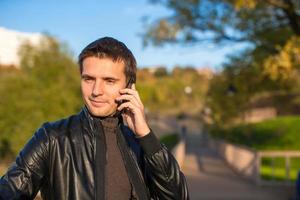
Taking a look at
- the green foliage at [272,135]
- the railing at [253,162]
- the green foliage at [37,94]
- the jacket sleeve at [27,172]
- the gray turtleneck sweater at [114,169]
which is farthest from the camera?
the green foliage at [272,135]

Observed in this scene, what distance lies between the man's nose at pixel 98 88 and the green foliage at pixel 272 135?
30.5 metres

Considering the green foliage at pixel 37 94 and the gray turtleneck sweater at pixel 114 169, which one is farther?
the green foliage at pixel 37 94

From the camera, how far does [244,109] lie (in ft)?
68.0

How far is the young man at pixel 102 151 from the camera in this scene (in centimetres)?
196

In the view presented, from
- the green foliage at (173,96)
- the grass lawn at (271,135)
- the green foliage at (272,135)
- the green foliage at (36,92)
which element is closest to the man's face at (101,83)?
the green foliage at (36,92)

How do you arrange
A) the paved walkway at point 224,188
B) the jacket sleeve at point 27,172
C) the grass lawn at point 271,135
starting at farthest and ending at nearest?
the grass lawn at point 271,135 → the paved walkway at point 224,188 → the jacket sleeve at point 27,172

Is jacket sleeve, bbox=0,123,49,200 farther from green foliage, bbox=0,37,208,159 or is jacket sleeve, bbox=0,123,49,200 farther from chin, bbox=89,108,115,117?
green foliage, bbox=0,37,208,159

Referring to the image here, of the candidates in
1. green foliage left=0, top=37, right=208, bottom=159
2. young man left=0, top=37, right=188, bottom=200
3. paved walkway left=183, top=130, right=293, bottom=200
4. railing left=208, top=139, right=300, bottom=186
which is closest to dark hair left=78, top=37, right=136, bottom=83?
young man left=0, top=37, right=188, bottom=200

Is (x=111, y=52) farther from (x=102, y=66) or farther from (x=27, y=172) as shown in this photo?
(x=27, y=172)

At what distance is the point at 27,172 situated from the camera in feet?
6.30

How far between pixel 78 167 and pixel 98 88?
0.35 meters

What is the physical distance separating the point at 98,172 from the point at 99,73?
425 millimetres

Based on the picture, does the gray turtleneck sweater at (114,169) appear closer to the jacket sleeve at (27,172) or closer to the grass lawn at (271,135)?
the jacket sleeve at (27,172)

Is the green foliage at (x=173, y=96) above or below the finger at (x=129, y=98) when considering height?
below
